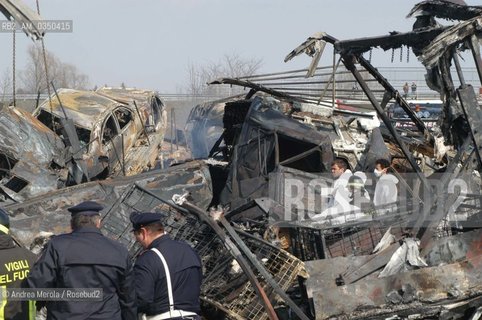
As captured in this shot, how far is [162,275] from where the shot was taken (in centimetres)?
441

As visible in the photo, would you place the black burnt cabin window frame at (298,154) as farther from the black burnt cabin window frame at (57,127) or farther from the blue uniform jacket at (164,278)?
the blue uniform jacket at (164,278)

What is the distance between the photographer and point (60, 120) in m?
12.5

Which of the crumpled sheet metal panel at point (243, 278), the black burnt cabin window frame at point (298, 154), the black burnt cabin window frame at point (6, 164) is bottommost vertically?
the crumpled sheet metal panel at point (243, 278)

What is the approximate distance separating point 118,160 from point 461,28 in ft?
27.9

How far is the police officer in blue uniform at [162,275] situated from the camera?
4.37m

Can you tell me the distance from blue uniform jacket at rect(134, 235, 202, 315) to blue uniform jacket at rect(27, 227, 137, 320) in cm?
20

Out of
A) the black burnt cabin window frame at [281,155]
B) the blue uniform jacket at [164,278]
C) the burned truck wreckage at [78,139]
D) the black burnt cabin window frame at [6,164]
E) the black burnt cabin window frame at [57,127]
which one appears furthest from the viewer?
the black burnt cabin window frame at [57,127]

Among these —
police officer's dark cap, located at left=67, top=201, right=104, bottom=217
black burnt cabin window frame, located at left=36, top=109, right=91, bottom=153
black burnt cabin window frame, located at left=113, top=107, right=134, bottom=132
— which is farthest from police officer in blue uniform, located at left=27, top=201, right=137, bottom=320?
black burnt cabin window frame, located at left=113, top=107, right=134, bottom=132

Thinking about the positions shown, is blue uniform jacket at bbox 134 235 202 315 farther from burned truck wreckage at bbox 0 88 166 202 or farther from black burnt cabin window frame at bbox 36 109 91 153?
black burnt cabin window frame at bbox 36 109 91 153

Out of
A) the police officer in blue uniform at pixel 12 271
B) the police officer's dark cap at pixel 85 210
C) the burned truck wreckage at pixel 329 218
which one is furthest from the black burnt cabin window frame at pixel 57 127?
the police officer's dark cap at pixel 85 210

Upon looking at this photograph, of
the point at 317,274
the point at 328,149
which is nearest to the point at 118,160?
the point at 328,149

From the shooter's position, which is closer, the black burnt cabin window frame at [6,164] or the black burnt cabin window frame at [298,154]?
the black burnt cabin window frame at [298,154]

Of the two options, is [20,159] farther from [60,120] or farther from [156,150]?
[156,150]

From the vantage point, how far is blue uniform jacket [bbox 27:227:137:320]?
152 inches
